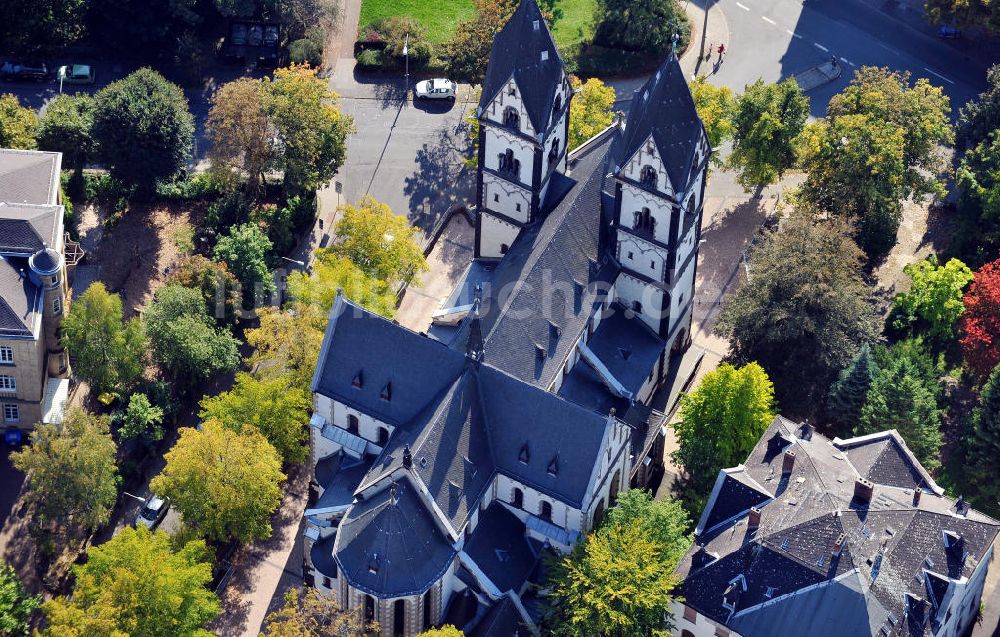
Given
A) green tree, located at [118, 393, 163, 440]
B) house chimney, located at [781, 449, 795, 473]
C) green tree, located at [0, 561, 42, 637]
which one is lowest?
green tree, located at [0, 561, 42, 637]

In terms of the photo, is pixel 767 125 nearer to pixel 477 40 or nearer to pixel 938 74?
pixel 938 74

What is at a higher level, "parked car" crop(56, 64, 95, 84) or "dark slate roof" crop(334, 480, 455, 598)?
"parked car" crop(56, 64, 95, 84)

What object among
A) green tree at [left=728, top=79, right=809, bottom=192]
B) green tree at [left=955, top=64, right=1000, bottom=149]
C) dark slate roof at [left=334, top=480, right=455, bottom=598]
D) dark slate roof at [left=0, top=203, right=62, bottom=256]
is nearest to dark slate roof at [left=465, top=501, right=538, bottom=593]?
dark slate roof at [left=334, top=480, right=455, bottom=598]

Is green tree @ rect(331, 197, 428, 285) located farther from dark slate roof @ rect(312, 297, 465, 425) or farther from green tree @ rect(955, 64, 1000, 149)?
green tree @ rect(955, 64, 1000, 149)

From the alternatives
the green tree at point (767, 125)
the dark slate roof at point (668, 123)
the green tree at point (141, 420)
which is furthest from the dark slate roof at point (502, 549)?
the green tree at point (767, 125)

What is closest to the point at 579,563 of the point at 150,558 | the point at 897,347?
the point at 150,558

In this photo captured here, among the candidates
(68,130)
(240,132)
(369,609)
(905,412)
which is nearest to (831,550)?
(905,412)

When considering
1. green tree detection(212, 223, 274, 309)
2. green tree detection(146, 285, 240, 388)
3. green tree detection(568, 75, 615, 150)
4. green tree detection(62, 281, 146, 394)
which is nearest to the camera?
green tree detection(62, 281, 146, 394)
